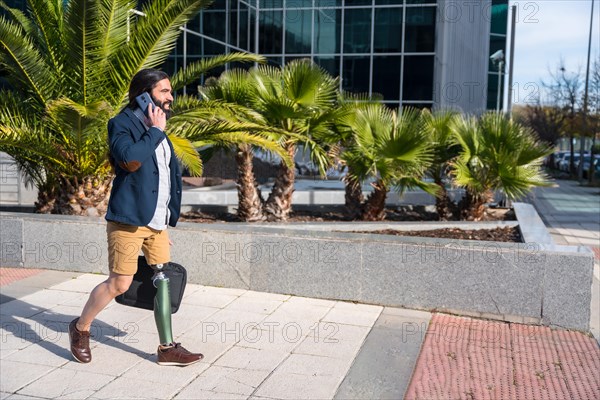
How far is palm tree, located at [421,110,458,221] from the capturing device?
377 inches

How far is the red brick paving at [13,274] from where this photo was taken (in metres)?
6.89

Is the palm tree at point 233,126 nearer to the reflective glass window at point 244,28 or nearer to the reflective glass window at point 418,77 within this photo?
the reflective glass window at point 244,28

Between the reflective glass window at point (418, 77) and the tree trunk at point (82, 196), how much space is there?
20923 millimetres

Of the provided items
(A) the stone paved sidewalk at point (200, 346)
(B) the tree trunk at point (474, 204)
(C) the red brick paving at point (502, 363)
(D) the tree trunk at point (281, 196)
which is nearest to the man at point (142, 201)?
(A) the stone paved sidewalk at point (200, 346)

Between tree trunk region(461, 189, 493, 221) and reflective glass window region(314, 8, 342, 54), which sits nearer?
tree trunk region(461, 189, 493, 221)

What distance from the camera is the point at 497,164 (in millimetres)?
8648

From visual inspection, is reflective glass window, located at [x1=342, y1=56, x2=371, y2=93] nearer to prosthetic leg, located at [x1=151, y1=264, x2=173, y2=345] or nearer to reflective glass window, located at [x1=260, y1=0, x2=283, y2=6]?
reflective glass window, located at [x1=260, y1=0, x2=283, y2=6]

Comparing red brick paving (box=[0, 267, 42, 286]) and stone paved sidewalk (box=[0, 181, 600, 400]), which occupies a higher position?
red brick paving (box=[0, 267, 42, 286])

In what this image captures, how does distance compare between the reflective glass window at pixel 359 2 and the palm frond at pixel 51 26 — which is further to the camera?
the reflective glass window at pixel 359 2

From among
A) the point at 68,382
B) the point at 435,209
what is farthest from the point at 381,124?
the point at 68,382

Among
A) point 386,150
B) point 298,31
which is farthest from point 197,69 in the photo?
point 298,31

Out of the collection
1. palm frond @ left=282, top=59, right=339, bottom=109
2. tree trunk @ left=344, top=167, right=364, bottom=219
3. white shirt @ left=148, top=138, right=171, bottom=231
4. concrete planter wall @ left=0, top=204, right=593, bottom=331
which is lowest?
concrete planter wall @ left=0, top=204, right=593, bottom=331

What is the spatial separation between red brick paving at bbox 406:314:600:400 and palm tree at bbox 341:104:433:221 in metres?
2.93

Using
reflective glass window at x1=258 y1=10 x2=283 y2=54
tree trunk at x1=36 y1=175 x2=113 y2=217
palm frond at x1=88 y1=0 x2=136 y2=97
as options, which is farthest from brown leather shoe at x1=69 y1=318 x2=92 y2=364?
reflective glass window at x1=258 y1=10 x2=283 y2=54
